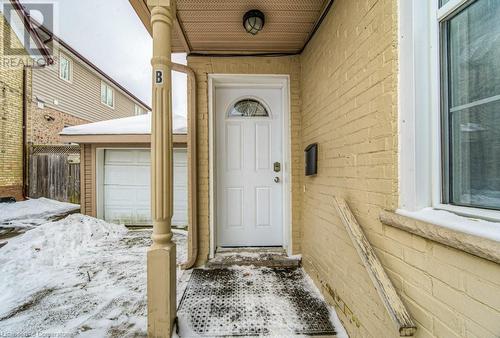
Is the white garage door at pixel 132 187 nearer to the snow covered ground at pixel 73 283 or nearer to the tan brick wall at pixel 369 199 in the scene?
the snow covered ground at pixel 73 283

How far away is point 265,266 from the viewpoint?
2953 millimetres

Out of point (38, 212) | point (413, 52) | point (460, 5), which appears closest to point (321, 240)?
point (413, 52)

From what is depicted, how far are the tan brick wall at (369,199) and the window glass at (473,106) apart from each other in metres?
0.23

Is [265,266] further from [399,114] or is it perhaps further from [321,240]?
[399,114]

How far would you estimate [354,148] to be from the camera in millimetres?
1733

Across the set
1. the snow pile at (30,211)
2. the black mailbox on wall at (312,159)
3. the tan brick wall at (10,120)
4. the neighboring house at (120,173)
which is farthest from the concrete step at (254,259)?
the tan brick wall at (10,120)

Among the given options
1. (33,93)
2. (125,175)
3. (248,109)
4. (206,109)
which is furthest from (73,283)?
(33,93)

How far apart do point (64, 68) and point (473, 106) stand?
496 inches

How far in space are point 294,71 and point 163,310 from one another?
2.88 metres

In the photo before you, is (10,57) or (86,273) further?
(10,57)

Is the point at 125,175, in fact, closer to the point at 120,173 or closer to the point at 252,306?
the point at 120,173

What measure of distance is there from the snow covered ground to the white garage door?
4.00ft

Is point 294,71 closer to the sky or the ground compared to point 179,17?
closer to the ground

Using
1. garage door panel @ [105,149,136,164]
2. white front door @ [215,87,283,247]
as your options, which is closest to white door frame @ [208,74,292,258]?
white front door @ [215,87,283,247]
